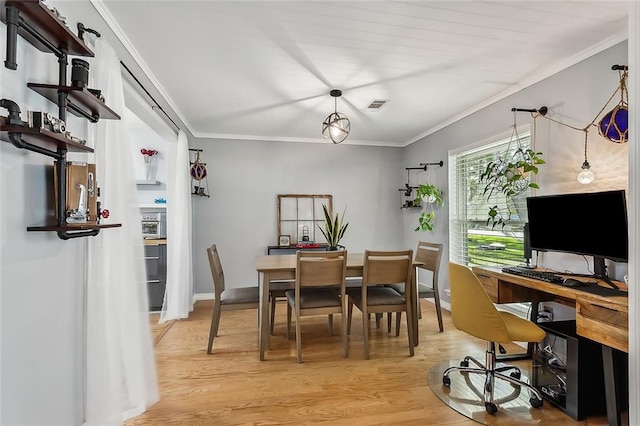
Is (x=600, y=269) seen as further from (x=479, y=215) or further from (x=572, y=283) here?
(x=479, y=215)

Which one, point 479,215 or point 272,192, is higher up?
point 272,192

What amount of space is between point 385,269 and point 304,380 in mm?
1118

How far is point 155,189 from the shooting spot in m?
4.70

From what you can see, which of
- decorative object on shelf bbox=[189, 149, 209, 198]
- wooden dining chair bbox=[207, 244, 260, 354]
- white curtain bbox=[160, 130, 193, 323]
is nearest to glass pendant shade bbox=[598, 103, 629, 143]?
wooden dining chair bbox=[207, 244, 260, 354]

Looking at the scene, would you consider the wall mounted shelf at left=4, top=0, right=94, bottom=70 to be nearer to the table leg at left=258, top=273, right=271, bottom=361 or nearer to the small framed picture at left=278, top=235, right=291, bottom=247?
the table leg at left=258, top=273, right=271, bottom=361

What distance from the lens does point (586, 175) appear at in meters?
2.32

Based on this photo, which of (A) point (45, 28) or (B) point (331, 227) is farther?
(B) point (331, 227)

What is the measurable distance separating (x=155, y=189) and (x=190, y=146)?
0.81m

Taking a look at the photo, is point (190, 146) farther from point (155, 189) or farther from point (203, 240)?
point (203, 240)

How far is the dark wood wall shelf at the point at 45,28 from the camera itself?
44.2 inches

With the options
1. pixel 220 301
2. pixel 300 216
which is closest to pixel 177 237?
pixel 220 301

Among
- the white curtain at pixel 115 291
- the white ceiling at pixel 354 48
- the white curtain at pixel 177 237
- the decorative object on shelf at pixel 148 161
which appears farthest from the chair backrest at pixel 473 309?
the decorative object on shelf at pixel 148 161

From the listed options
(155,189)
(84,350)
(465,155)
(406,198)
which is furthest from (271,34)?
(406,198)

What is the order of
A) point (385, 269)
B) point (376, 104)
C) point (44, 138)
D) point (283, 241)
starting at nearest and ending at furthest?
point (44, 138), point (385, 269), point (376, 104), point (283, 241)
